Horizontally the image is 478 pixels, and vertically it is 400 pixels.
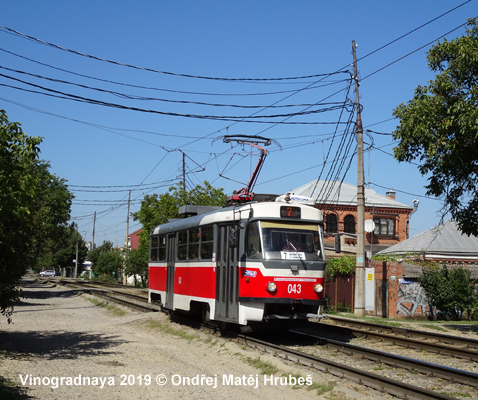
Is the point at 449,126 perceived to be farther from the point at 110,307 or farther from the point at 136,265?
the point at 136,265

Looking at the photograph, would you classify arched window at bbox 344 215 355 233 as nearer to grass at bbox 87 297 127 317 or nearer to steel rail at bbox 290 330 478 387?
grass at bbox 87 297 127 317

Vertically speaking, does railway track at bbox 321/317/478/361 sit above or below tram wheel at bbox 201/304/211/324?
below

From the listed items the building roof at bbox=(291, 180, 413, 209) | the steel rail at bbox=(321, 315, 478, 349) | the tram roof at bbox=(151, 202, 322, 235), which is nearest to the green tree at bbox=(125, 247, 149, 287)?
the building roof at bbox=(291, 180, 413, 209)

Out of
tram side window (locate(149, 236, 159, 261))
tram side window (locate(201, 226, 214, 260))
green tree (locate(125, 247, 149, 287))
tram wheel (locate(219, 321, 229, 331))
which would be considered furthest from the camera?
green tree (locate(125, 247, 149, 287))

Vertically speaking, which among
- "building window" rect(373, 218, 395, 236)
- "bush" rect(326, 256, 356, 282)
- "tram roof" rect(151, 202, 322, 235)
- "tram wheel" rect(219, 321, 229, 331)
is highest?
"building window" rect(373, 218, 395, 236)

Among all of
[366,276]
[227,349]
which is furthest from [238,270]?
[366,276]

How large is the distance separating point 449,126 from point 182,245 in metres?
8.35

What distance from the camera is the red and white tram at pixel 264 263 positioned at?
12922mm

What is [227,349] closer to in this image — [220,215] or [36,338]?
[220,215]

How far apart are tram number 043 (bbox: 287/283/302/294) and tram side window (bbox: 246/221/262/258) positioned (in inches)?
38.1

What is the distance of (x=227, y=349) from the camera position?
12.9 meters

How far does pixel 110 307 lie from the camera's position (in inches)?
1022

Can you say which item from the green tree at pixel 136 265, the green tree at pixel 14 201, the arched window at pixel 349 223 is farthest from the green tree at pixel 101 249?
the green tree at pixel 14 201

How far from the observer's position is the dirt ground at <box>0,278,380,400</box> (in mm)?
8641
